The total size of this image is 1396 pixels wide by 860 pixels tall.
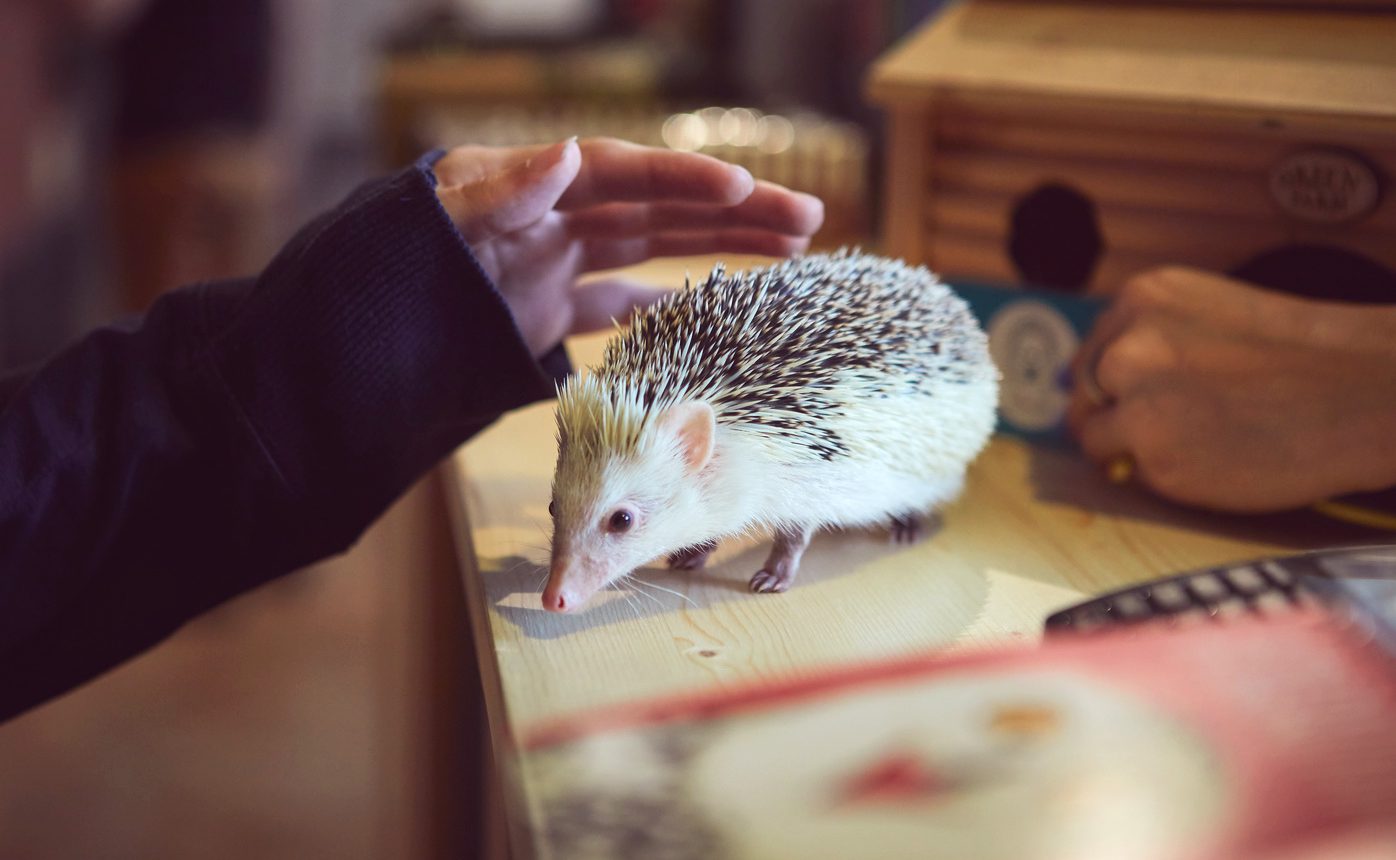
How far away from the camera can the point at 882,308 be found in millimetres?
828

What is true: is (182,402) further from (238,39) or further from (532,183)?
(238,39)

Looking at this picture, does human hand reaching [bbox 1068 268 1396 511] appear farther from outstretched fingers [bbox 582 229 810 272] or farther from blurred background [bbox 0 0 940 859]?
blurred background [bbox 0 0 940 859]

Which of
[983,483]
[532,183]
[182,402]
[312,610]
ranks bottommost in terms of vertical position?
[312,610]

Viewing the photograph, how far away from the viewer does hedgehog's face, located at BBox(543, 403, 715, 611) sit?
73 cm

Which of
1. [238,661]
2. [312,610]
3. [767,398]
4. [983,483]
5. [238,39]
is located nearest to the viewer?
[767,398]

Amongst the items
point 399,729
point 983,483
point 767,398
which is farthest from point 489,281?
point 399,729

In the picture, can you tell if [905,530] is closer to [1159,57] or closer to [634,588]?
[634,588]

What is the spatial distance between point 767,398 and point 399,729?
1332mm

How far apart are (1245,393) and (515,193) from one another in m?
0.55

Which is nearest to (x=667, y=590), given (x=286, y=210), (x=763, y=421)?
(x=763, y=421)

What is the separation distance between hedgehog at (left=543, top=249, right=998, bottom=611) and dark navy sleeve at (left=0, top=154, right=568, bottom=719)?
0.11 metres

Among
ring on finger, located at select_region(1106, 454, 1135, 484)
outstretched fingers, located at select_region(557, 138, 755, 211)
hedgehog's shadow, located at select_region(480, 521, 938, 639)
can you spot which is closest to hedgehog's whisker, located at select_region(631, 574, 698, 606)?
hedgehog's shadow, located at select_region(480, 521, 938, 639)

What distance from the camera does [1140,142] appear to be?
0.99 meters

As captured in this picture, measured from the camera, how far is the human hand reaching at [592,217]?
0.81 metres
